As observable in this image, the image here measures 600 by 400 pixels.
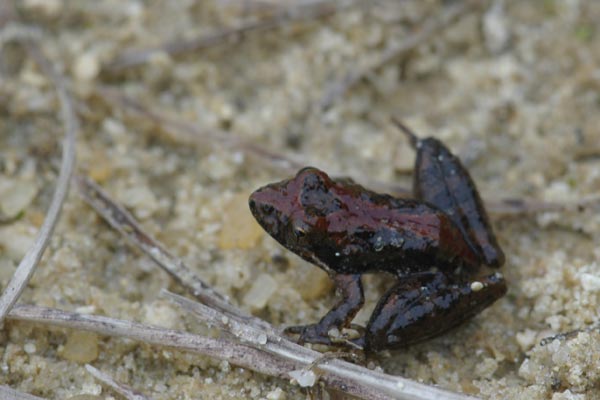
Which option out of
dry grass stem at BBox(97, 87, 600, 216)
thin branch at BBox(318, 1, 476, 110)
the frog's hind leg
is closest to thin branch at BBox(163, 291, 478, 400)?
the frog's hind leg

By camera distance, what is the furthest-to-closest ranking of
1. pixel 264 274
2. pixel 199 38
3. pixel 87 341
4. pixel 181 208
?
pixel 199 38
pixel 181 208
pixel 264 274
pixel 87 341

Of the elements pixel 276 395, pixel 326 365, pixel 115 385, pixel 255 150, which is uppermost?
A: pixel 255 150

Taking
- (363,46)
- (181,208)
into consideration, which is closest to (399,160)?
(363,46)

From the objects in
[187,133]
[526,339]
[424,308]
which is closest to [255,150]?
[187,133]

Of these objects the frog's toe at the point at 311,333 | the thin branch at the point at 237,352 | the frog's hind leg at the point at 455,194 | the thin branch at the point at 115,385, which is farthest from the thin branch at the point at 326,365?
the frog's hind leg at the point at 455,194

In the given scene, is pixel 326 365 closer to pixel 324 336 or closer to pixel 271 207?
pixel 324 336

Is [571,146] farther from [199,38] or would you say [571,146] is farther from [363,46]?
[199,38]

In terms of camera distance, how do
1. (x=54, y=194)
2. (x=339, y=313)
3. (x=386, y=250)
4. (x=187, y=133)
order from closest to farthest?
(x=339, y=313) < (x=386, y=250) < (x=54, y=194) < (x=187, y=133)
